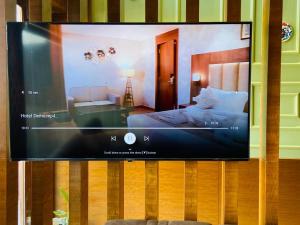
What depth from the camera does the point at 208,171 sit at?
3227 mm

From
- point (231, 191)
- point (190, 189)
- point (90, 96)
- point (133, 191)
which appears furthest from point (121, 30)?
point (133, 191)

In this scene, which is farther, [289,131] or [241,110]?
[289,131]

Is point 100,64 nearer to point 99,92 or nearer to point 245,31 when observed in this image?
point 99,92

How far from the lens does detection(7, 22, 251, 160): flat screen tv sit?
74.9 inches

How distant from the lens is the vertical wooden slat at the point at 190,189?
210 cm

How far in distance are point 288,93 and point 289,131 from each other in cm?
34

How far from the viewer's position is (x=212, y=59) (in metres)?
1.90

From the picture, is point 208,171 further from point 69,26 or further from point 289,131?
point 69,26

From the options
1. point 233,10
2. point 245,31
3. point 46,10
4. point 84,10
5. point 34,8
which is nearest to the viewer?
point 245,31

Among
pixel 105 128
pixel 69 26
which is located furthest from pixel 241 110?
pixel 69 26

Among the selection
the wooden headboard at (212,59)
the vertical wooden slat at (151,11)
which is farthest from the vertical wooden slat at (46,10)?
the wooden headboard at (212,59)

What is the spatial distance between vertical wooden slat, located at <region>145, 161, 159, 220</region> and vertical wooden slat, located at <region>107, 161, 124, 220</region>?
17 cm

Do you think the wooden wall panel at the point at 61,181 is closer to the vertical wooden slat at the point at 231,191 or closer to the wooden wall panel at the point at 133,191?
the wooden wall panel at the point at 133,191

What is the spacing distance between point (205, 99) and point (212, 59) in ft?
0.68
